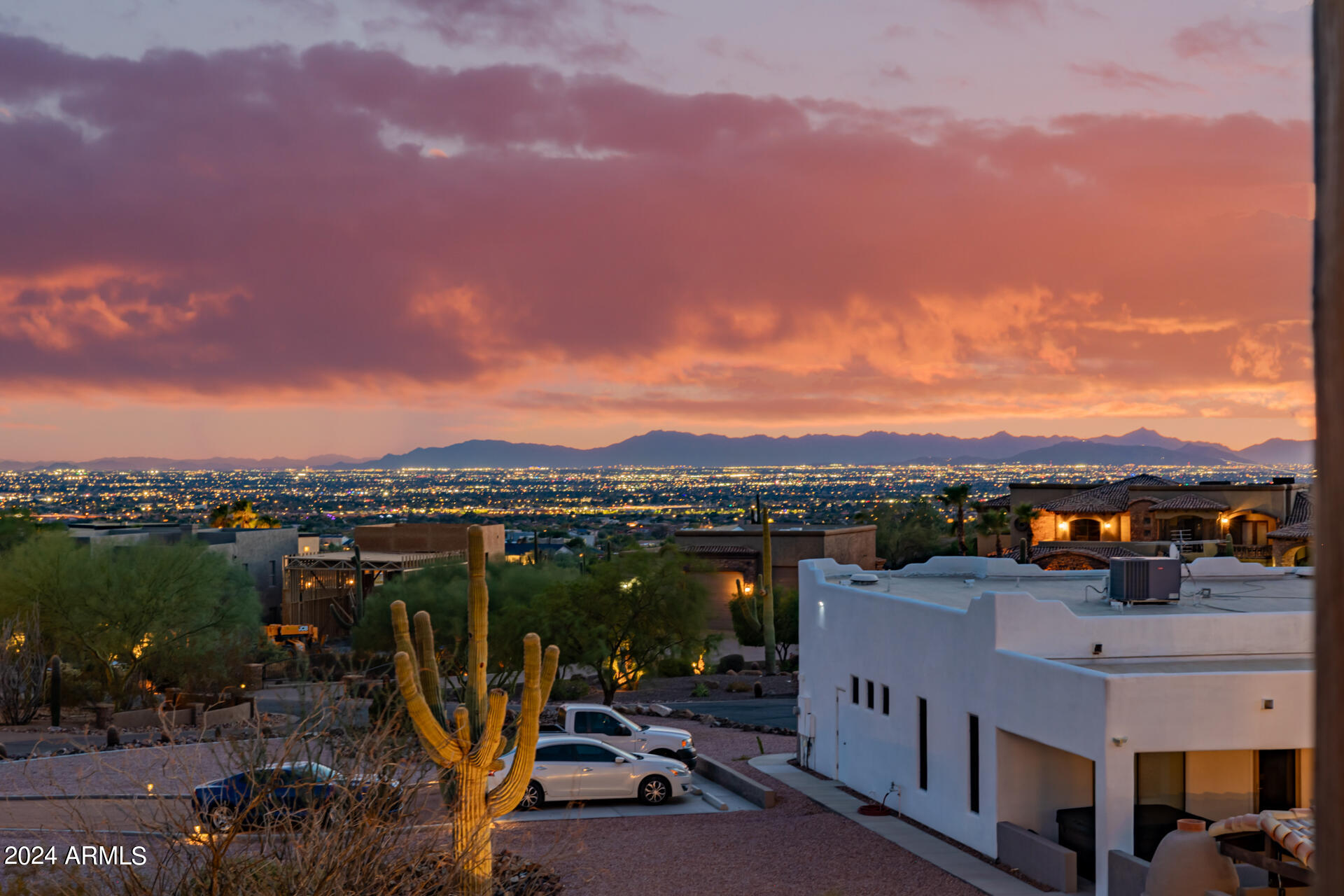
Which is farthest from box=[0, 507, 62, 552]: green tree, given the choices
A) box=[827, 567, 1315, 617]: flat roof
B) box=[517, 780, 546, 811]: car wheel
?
box=[827, 567, 1315, 617]: flat roof

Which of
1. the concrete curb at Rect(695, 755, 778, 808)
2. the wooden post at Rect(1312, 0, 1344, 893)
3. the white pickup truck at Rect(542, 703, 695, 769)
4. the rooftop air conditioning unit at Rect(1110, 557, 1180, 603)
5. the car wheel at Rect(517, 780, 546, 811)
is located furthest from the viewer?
the white pickup truck at Rect(542, 703, 695, 769)

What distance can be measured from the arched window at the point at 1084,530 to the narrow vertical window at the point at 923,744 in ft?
181

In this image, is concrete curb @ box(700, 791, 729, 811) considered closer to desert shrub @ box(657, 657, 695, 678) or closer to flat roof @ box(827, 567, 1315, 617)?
flat roof @ box(827, 567, 1315, 617)

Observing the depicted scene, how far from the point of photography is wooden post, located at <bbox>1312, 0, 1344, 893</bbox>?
174 cm

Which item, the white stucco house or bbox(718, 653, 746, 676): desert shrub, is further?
bbox(718, 653, 746, 676): desert shrub

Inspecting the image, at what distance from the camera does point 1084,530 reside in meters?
73.8

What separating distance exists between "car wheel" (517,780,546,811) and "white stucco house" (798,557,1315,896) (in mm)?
6570

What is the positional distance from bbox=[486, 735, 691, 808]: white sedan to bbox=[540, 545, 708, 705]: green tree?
669 inches

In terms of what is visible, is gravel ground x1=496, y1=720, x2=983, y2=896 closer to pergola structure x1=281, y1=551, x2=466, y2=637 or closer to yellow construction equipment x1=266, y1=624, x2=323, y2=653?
yellow construction equipment x1=266, y1=624, x2=323, y2=653

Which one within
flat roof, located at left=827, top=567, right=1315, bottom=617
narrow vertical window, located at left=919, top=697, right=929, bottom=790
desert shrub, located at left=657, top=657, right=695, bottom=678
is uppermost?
flat roof, located at left=827, top=567, right=1315, bottom=617

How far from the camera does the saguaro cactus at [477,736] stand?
14.2 m

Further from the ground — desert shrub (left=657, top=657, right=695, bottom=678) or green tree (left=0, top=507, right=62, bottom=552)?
green tree (left=0, top=507, right=62, bottom=552)

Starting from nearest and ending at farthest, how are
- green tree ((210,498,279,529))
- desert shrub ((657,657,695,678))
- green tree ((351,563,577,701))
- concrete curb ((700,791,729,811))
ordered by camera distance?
concrete curb ((700,791,729,811))
green tree ((351,563,577,701))
desert shrub ((657,657,695,678))
green tree ((210,498,279,529))

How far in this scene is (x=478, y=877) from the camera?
1417 cm
